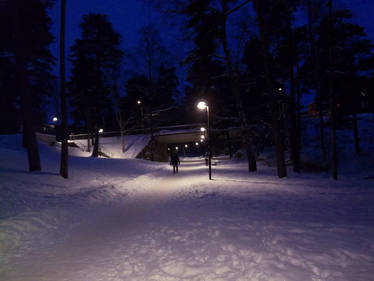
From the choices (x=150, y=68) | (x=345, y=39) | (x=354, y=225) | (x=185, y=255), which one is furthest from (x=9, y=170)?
(x=345, y=39)

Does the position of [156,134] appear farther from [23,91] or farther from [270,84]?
[270,84]

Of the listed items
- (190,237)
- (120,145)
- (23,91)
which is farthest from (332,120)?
(120,145)

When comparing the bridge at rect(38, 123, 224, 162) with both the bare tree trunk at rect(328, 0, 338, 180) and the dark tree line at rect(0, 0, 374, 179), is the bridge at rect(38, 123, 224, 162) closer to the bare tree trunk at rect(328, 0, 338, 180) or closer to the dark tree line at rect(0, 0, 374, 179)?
the dark tree line at rect(0, 0, 374, 179)

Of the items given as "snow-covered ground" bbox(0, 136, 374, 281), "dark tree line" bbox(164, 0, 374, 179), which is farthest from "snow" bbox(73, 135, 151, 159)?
"snow-covered ground" bbox(0, 136, 374, 281)

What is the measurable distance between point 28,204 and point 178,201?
501 cm

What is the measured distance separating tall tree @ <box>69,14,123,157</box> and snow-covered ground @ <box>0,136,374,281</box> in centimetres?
1876

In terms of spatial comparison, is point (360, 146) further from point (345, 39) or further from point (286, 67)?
point (286, 67)

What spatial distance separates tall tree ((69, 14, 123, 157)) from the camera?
955 inches

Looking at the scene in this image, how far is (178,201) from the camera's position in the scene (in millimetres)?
7746

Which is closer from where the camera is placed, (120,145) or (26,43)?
(26,43)

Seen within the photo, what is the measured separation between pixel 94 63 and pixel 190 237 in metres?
25.5

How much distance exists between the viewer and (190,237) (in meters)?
4.32

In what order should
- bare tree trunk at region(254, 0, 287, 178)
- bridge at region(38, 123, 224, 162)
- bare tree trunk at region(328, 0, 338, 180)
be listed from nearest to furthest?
bare tree trunk at region(254, 0, 287, 178) → bare tree trunk at region(328, 0, 338, 180) → bridge at region(38, 123, 224, 162)

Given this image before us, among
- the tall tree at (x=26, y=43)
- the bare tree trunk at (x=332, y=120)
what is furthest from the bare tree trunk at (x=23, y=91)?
the bare tree trunk at (x=332, y=120)
